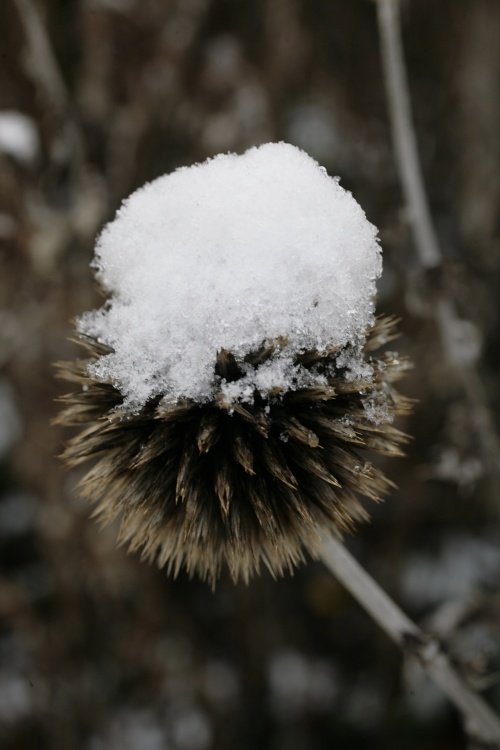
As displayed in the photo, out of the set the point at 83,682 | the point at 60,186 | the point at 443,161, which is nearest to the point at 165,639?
the point at 83,682

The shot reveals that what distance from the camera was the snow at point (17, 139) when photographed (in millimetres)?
2768

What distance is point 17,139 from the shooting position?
9.12ft

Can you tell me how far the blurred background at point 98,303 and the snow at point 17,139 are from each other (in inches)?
0.4

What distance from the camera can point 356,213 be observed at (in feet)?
4.47

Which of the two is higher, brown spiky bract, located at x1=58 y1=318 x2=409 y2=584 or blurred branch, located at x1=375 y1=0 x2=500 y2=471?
blurred branch, located at x1=375 y1=0 x2=500 y2=471

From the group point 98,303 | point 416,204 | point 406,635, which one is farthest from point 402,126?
point 406,635

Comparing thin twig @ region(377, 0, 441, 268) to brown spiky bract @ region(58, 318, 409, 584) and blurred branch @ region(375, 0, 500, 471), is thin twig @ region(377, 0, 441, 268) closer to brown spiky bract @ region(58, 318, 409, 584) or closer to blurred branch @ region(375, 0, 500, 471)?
blurred branch @ region(375, 0, 500, 471)

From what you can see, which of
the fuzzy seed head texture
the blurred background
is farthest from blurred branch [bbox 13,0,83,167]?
the fuzzy seed head texture

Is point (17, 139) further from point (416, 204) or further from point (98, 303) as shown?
point (416, 204)

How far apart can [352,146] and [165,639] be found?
310cm

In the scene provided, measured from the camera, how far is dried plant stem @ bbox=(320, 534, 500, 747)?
160cm

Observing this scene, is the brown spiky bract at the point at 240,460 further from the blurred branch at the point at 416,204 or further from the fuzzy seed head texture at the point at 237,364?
the blurred branch at the point at 416,204

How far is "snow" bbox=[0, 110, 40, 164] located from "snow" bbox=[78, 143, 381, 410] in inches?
66.1

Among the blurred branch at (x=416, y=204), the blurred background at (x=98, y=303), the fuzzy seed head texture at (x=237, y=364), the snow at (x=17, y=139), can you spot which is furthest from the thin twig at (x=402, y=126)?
the snow at (x=17, y=139)
